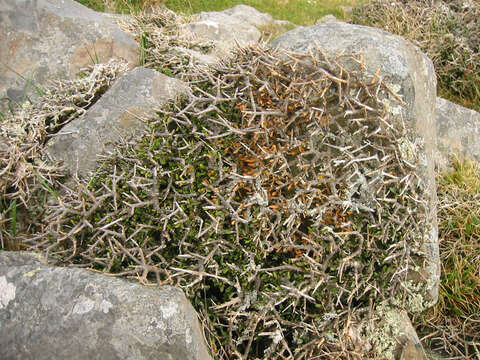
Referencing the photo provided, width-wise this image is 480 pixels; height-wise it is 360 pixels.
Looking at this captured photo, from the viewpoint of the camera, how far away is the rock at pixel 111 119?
3.38 m

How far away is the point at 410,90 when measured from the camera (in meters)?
2.98

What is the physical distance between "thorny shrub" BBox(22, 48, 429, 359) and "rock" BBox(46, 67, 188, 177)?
18.9 inches

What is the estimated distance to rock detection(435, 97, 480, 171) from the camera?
471cm

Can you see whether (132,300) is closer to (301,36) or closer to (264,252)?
(264,252)

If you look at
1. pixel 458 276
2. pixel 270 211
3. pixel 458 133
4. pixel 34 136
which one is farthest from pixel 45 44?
pixel 458 133

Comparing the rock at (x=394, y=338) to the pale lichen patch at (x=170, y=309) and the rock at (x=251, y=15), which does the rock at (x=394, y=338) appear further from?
the rock at (x=251, y=15)

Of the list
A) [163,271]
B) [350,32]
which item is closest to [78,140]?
[163,271]

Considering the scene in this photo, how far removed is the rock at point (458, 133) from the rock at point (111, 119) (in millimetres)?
3315

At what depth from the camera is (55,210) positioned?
2.95 m

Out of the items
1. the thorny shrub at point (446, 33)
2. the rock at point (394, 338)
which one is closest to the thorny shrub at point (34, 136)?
the rock at point (394, 338)

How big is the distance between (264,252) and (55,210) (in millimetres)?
1653

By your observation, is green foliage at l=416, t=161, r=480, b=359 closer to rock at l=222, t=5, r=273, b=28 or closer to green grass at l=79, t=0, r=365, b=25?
rock at l=222, t=5, r=273, b=28

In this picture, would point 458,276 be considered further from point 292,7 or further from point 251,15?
point 292,7

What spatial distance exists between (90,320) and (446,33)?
7.60m
